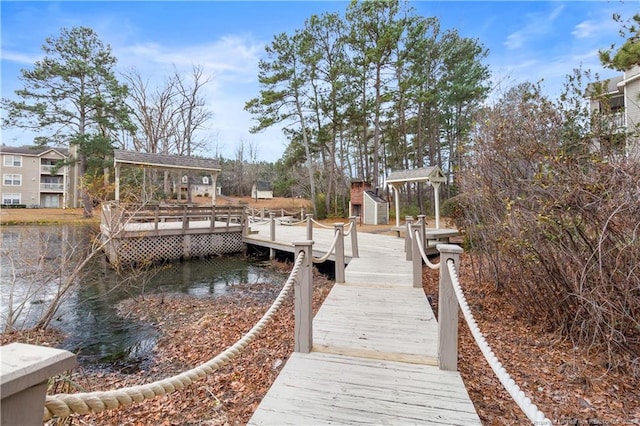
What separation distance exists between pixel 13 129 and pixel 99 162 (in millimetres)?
4839

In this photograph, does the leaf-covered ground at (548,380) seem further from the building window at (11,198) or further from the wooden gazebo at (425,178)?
the building window at (11,198)

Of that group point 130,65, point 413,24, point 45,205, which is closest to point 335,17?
point 413,24

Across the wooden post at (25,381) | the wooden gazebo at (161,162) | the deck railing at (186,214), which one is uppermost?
the wooden gazebo at (161,162)

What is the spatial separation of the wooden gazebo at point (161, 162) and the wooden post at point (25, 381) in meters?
13.6

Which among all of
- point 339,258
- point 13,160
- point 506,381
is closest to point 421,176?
point 339,258

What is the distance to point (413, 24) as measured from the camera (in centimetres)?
1942

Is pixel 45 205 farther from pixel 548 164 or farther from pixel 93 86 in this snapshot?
pixel 548 164

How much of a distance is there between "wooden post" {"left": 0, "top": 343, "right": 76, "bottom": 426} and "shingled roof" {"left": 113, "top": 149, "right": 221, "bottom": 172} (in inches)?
576

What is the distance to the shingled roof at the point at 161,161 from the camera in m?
13.4

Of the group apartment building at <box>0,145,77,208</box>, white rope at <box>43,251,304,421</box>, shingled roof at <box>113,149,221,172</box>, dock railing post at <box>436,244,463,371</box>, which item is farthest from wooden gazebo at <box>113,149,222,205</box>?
apartment building at <box>0,145,77,208</box>

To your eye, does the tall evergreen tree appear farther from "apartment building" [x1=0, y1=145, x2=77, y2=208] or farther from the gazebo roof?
the gazebo roof

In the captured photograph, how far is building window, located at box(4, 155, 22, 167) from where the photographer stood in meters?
31.1

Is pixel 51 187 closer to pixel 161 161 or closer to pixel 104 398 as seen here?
pixel 161 161

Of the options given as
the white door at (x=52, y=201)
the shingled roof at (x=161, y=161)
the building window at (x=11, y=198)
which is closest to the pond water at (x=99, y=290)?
the shingled roof at (x=161, y=161)
